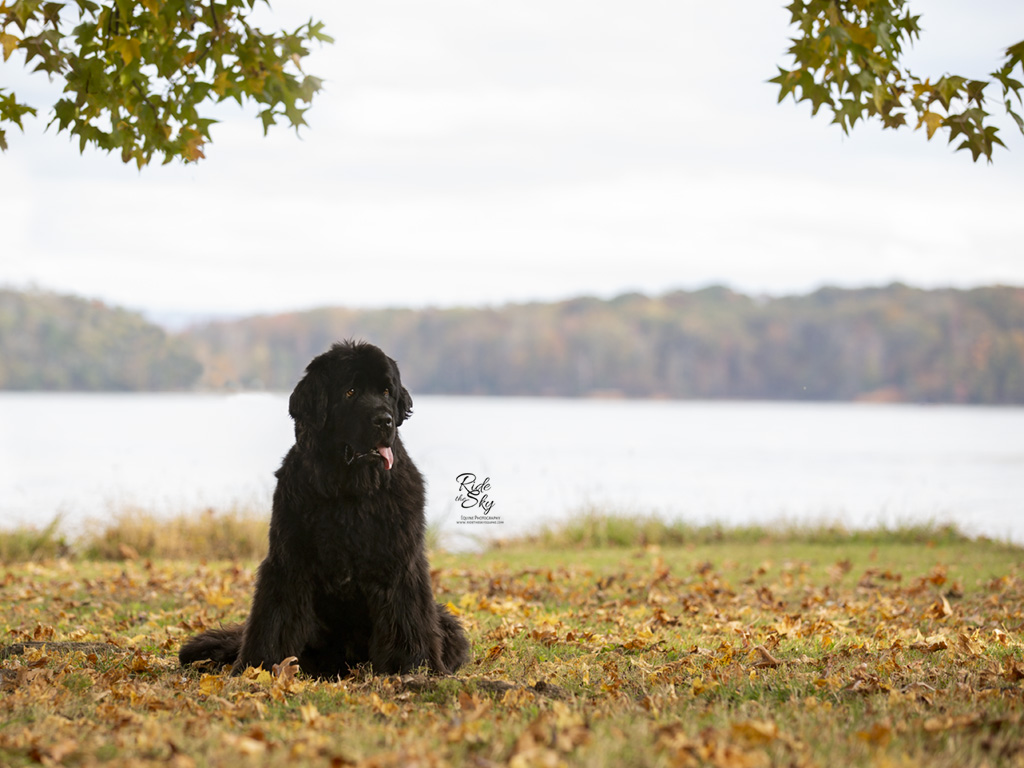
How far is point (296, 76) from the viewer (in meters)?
6.23

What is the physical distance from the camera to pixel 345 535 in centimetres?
487

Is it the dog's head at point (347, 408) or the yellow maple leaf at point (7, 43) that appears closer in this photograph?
the dog's head at point (347, 408)

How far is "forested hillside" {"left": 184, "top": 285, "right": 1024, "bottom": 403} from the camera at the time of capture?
73688mm

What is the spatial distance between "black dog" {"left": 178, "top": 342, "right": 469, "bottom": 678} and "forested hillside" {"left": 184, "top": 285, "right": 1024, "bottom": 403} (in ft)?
194

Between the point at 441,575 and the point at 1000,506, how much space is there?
68.1ft

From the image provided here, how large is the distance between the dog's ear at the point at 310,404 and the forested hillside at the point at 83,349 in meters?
28.3

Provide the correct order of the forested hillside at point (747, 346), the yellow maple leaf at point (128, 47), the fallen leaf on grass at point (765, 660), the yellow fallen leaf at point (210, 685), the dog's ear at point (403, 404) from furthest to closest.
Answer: the forested hillside at point (747, 346) → the yellow maple leaf at point (128, 47) → the dog's ear at point (403, 404) → the fallen leaf on grass at point (765, 660) → the yellow fallen leaf at point (210, 685)

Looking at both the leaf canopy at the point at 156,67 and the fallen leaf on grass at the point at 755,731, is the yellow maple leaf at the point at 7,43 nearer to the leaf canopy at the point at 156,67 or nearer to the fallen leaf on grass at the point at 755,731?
the leaf canopy at the point at 156,67

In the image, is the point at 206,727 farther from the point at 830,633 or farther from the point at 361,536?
the point at 830,633

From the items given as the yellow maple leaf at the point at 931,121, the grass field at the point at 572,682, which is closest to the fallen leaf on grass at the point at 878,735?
the grass field at the point at 572,682

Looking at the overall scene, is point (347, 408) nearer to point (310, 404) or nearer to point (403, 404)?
point (310, 404)

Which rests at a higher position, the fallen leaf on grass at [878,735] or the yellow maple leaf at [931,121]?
the yellow maple leaf at [931,121]

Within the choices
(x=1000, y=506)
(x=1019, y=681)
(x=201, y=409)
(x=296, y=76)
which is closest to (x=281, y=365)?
(x=1000, y=506)

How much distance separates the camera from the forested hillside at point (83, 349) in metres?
33.8
